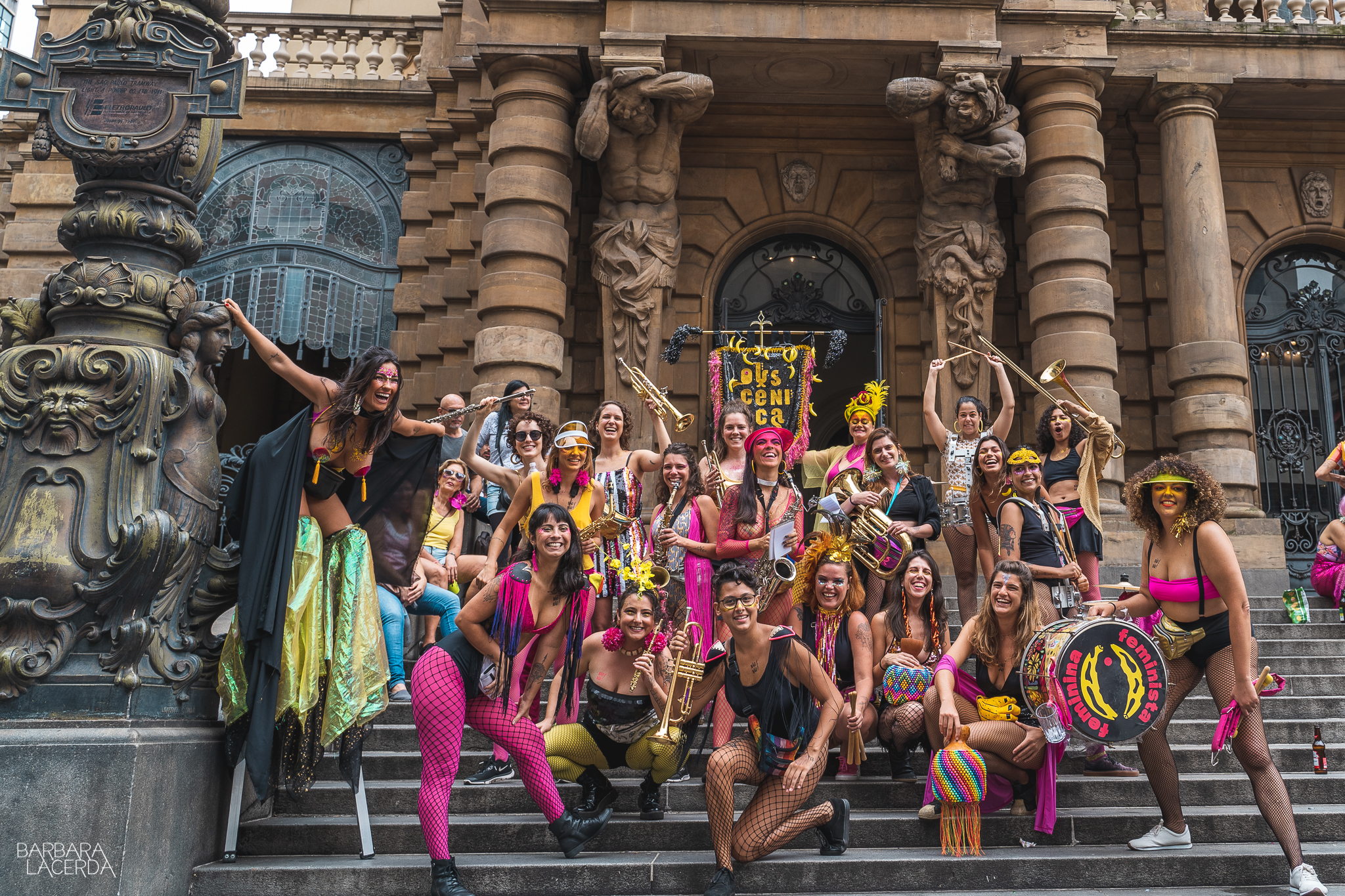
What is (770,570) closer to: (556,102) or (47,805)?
(47,805)

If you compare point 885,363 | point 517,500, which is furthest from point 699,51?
point 517,500

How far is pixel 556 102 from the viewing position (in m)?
12.7

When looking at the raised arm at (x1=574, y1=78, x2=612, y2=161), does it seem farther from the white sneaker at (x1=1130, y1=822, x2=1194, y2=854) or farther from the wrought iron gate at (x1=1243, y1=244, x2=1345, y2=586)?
the white sneaker at (x1=1130, y1=822, x2=1194, y2=854)

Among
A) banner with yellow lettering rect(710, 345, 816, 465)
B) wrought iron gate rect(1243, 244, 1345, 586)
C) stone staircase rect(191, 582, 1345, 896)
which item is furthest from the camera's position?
wrought iron gate rect(1243, 244, 1345, 586)

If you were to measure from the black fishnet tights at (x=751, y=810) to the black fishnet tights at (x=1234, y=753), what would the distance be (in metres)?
1.84

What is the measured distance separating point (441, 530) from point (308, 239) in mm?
8239

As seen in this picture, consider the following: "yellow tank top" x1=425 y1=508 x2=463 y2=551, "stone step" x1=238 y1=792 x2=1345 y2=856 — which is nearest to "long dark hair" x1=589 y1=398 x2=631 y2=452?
"yellow tank top" x1=425 y1=508 x2=463 y2=551

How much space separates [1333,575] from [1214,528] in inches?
229

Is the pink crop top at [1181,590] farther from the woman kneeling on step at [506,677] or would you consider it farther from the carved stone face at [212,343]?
the carved stone face at [212,343]

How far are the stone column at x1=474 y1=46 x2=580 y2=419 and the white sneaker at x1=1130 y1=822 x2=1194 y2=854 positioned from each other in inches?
302

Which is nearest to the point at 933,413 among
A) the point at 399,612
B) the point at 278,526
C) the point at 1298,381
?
the point at 399,612

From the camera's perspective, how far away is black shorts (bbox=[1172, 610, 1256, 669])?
5.41 metres

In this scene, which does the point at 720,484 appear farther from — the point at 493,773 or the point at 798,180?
the point at 798,180

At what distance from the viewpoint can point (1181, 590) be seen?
554 cm
